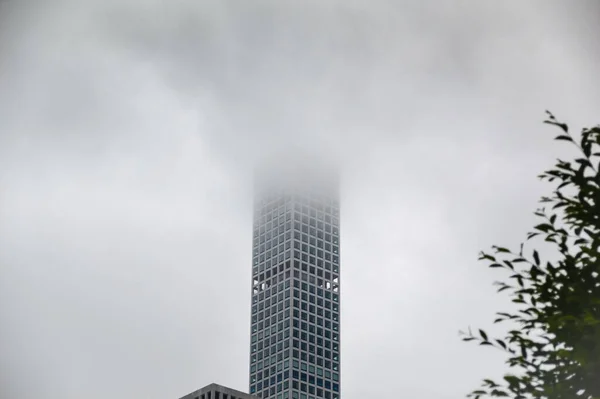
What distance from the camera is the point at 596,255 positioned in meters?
30.5

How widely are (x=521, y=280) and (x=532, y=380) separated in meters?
3.08

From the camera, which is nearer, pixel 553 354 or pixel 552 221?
pixel 553 354

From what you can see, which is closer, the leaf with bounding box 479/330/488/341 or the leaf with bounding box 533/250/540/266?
the leaf with bounding box 479/330/488/341

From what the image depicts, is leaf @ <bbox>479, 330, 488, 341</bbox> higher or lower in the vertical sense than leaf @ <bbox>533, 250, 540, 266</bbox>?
lower

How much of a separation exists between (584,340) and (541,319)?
2.72m

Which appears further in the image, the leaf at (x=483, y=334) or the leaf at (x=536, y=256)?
the leaf at (x=536, y=256)

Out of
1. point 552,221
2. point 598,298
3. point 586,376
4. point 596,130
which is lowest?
point 586,376

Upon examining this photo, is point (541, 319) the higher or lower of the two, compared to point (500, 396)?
higher

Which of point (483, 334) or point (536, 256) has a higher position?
point (536, 256)

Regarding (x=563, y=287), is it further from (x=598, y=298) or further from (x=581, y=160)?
(x=581, y=160)

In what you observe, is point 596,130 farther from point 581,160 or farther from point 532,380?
point 532,380

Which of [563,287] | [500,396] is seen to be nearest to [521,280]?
[563,287]

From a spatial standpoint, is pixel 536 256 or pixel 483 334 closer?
pixel 483 334

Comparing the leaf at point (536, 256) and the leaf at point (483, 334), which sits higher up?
the leaf at point (536, 256)
